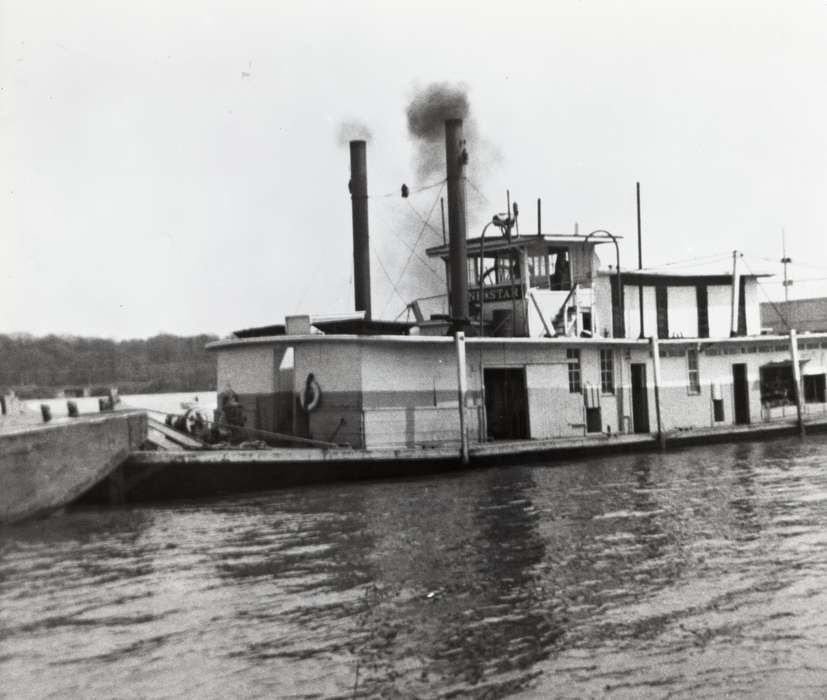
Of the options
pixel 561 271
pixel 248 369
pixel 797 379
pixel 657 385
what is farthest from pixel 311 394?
pixel 797 379

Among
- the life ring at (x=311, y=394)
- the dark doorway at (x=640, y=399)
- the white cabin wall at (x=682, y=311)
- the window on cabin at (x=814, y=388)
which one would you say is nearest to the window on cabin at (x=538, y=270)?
the dark doorway at (x=640, y=399)

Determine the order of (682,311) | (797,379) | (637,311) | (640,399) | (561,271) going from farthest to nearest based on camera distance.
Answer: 1. (797,379)
2. (682,311)
3. (637,311)
4. (640,399)
5. (561,271)

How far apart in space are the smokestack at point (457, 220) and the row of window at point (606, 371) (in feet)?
11.7

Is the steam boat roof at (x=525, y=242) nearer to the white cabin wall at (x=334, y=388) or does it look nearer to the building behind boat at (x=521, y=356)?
the building behind boat at (x=521, y=356)

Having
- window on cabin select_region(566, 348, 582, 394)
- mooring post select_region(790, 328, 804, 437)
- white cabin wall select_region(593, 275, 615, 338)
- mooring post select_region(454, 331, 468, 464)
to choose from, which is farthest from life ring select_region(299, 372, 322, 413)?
mooring post select_region(790, 328, 804, 437)

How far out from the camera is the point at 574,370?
25.6 metres

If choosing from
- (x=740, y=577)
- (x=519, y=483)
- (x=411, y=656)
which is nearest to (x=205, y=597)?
(x=411, y=656)

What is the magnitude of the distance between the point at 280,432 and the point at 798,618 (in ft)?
45.0

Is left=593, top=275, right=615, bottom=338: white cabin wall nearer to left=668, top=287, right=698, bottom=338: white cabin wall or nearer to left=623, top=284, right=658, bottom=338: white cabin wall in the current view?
left=623, top=284, right=658, bottom=338: white cabin wall

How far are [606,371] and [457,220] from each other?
5.99m

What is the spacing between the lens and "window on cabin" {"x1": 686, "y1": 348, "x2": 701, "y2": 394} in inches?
1117

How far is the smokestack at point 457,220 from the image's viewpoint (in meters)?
23.6

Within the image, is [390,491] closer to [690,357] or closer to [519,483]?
[519,483]

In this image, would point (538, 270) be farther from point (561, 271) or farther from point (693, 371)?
point (693, 371)
